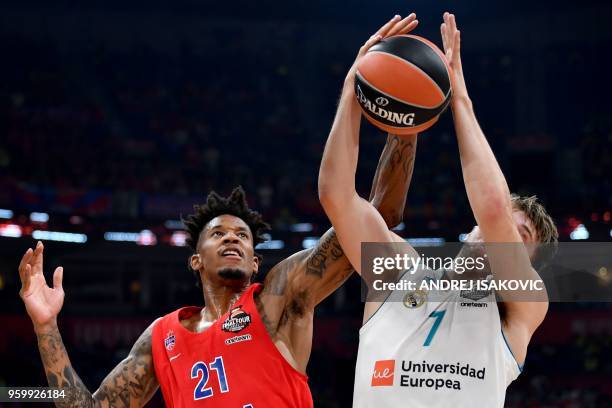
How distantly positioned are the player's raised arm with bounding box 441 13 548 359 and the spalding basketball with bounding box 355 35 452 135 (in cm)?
9

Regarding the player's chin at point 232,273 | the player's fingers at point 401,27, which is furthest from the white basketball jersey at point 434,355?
the player's chin at point 232,273

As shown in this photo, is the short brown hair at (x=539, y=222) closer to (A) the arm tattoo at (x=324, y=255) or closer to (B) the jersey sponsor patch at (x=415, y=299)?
(B) the jersey sponsor patch at (x=415, y=299)

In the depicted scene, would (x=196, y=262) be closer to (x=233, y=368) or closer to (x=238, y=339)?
(x=238, y=339)

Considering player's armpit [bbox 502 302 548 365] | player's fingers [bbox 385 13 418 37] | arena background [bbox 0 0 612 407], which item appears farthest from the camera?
arena background [bbox 0 0 612 407]

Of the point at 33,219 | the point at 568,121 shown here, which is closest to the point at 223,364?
the point at 33,219

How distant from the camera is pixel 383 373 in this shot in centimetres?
280

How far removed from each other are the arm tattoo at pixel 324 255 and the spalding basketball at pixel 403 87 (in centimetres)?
94

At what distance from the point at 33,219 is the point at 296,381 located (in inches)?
410

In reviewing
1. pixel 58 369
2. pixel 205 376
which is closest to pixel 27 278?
pixel 58 369

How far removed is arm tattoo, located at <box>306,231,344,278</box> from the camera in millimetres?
3824

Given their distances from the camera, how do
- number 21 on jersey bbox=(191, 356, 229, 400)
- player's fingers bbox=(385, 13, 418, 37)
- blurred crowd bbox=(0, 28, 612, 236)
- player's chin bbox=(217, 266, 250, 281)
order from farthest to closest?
1. blurred crowd bbox=(0, 28, 612, 236)
2. player's chin bbox=(217, 266, 250, 281)
3. number 21 on jersey bbox=(191, 356, 229, 400)
4. player's fingers bbox=(385, 13, 418, 37)

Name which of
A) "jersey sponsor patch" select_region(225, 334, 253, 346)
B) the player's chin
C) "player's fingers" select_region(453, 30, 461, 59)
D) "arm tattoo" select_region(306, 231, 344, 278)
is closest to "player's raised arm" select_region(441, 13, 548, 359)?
"player's fingers" select_region(453, 30, 461, 59)

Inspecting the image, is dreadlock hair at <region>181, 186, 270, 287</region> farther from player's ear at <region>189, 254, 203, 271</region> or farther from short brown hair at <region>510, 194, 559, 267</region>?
short brown hair at <region>510, 194, 559, 267</region>

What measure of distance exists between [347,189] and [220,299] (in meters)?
1.55
